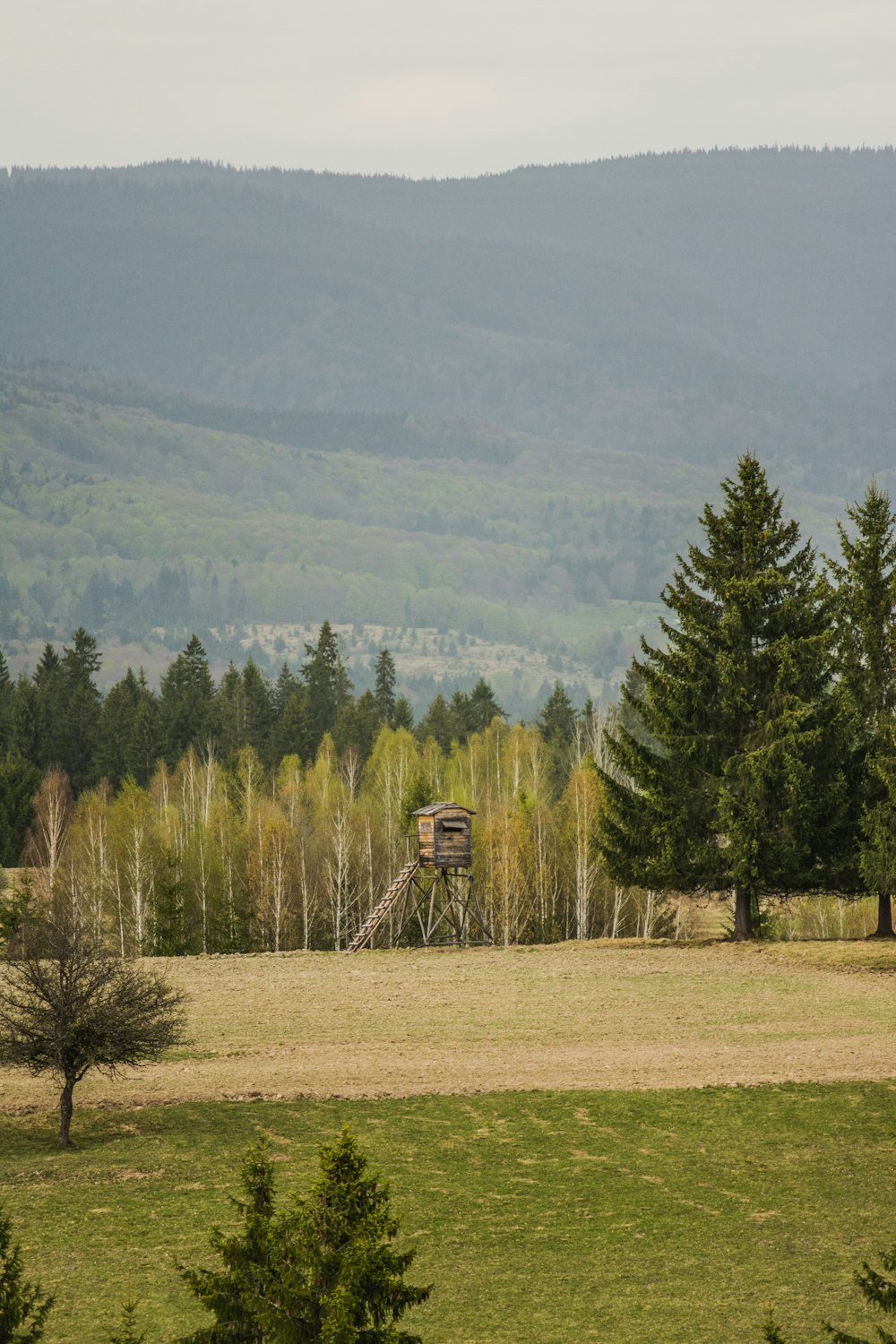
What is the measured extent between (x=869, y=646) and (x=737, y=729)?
4.88 metres

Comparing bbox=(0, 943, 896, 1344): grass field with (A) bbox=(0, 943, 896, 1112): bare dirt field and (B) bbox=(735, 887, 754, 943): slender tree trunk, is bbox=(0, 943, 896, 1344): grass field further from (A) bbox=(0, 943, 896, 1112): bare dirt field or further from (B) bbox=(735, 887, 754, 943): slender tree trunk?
(B) bbox=(735, 887, 754, 943): slender tree trunk

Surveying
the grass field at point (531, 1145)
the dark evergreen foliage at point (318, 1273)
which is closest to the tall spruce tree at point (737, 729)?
the grass field at point (531, 1145)

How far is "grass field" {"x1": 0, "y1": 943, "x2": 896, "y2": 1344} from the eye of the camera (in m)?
22.5

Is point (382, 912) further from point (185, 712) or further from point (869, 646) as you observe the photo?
point (185, 712)

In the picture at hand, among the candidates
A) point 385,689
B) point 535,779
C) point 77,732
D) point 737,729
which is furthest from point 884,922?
point 385,689

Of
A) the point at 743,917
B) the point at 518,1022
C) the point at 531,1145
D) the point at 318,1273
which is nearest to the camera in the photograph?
the point at 318,1273

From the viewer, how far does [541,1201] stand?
86.5 ft

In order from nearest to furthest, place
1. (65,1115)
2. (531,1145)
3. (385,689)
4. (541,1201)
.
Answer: (541,1201)
(531,1145)
(65,1115)
(385,689)

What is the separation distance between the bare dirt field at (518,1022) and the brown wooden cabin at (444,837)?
7701 mm

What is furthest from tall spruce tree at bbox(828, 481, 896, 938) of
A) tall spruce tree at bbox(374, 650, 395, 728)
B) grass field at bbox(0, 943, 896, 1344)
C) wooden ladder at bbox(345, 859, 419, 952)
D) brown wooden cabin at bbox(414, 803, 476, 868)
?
tall spruce tree at bbox(374, 650, 395, 728)

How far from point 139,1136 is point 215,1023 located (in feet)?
35.0

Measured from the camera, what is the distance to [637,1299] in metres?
22.3

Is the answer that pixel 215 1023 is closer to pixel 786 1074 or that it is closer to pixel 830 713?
pixel 786 1074

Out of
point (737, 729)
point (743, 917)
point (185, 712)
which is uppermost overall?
point (185, 712)
